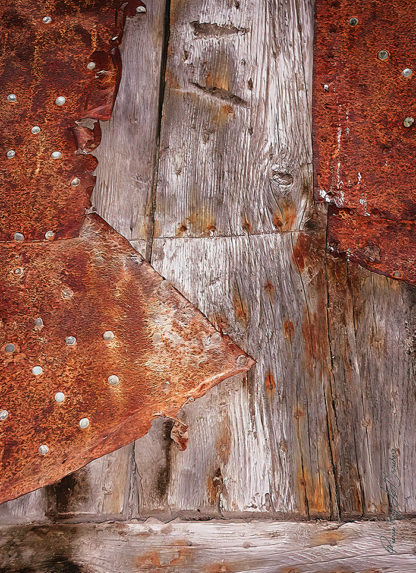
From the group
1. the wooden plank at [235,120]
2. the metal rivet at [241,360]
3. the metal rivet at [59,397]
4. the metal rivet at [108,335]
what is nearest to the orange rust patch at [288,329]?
the metal rivet at [241,360]

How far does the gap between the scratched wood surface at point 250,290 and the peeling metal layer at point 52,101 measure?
106 mm

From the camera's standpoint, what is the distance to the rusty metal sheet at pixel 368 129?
1.34 m

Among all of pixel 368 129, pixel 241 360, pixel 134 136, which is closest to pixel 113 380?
pixel 241 360

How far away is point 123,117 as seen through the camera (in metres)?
1.64

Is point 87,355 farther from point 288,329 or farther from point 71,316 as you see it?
point 288,329

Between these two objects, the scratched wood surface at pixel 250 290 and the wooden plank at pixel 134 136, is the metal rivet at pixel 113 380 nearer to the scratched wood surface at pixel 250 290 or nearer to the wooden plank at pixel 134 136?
the scratched wood surface at pixel 250 290

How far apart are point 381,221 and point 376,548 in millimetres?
773

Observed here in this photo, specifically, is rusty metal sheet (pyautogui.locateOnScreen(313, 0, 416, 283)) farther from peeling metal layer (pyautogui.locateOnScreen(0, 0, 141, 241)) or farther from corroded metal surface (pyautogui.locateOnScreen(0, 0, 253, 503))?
peeling metal layer (pyautogui.locateOnScreen(0, 0, 141, 241))

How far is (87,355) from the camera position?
1319 mm

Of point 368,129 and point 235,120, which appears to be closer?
point 368,129

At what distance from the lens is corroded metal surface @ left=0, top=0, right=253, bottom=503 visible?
50.0 inches

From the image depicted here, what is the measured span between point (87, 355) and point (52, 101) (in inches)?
28.7

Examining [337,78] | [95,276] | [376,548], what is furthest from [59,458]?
[337,78]

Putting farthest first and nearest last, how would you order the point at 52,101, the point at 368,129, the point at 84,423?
the point at 52,101 → the point at 368,129 → the point at 84,423
